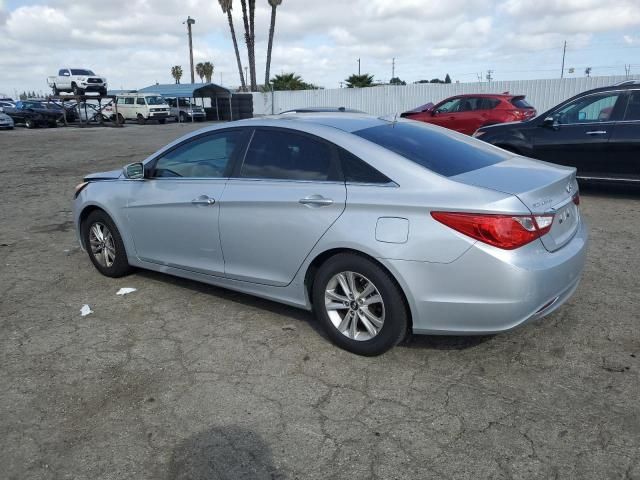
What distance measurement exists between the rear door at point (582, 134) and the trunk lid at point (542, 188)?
15.7ft

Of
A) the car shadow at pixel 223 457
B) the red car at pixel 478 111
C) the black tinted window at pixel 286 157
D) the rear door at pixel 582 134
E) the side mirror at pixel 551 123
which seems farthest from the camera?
the red car at pixel 478 111

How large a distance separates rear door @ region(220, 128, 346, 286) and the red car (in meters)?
12.6

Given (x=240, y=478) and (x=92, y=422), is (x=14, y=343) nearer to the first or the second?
(x=92, y=422)

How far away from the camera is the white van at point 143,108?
37.8m

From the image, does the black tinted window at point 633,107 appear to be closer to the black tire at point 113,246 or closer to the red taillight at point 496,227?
the red taillight at point 496,227

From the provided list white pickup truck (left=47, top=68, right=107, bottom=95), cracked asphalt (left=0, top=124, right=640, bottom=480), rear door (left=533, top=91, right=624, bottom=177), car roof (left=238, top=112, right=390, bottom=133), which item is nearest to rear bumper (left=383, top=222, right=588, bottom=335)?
cracked asphalt (left=0, top=124, right=640, bottom=480)

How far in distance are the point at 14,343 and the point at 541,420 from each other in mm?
3524

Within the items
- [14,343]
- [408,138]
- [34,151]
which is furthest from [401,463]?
[34,151]

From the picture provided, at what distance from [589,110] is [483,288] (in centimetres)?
636

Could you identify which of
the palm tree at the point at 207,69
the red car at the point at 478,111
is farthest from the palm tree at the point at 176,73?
the red car at the point at 478,111

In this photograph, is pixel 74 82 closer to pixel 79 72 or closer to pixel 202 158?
pixel 79 72

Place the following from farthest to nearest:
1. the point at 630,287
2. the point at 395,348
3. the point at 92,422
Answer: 1. the point at 630,287
2. the point at 395,348
3. the point at 92,422

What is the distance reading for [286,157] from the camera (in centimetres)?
392

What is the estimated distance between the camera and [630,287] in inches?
185
